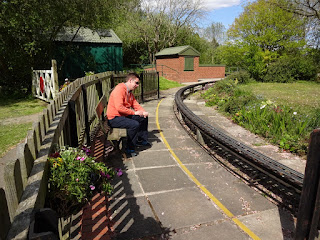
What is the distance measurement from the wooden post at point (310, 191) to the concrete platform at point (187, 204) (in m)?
0.68

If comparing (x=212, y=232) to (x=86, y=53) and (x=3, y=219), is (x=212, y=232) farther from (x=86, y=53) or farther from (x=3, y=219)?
(x=86, y=53)

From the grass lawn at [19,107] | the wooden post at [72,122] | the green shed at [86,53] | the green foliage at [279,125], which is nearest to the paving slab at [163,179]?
the wooden post at [72,122]

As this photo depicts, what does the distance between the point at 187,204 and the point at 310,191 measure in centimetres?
177

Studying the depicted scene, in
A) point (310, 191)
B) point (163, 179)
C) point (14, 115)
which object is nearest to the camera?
Result: point (310, 191)

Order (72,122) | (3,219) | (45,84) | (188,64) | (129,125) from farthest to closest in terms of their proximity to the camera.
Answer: (188,64)
(45,84)
(129,125)
(72,122)
(3,219)

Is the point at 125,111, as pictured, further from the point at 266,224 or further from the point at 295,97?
the point at 295,97

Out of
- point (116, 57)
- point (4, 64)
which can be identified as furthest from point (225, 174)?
point (116, 57)

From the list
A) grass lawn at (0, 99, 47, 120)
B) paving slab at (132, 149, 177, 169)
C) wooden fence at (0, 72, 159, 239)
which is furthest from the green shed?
wooden fence at (0, 72, 159, 239)

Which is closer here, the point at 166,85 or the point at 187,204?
the point at 187,204

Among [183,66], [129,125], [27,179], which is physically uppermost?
[183,66]

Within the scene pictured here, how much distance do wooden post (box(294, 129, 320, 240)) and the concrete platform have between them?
2.24ft

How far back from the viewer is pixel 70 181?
2189 millimetres

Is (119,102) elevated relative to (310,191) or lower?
elevated

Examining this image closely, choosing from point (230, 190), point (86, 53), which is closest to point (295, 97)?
point (230, 190)
